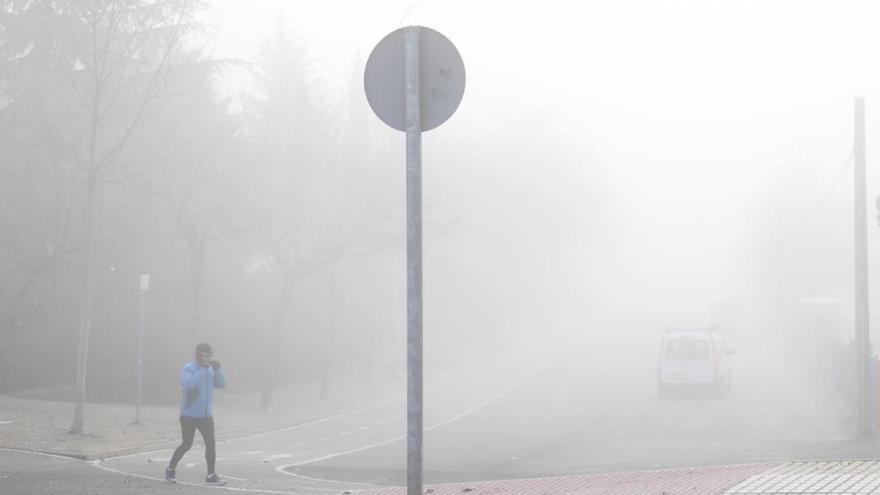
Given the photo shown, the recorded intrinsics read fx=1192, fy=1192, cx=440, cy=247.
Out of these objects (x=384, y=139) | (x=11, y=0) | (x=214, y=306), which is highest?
(x=11, y=0)

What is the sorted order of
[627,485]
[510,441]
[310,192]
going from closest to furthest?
[627,485]
[510,441]
[310,192]

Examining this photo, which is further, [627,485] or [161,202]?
[161,202]

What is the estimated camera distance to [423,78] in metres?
6.88

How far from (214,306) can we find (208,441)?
95.2 ft

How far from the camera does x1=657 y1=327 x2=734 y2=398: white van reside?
38.1m

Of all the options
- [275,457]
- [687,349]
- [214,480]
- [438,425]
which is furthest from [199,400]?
[687,349]

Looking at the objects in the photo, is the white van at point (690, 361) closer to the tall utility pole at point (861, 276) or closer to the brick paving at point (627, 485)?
the tall utility pole at point (861, 276)

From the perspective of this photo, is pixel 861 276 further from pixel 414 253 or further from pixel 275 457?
pixel 414 253

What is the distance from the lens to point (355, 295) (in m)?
52.7

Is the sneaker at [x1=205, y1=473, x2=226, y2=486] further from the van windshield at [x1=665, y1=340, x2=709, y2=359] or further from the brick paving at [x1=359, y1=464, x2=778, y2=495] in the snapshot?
the van windshield at [x1=665, y1=340, x2=709, y2=359]

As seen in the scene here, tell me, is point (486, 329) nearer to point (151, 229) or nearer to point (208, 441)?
point (151, 229)

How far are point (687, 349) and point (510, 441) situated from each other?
16428mm

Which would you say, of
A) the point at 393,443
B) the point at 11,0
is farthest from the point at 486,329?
the point at 393,443

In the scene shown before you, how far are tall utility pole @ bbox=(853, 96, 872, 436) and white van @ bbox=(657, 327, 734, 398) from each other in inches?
483
